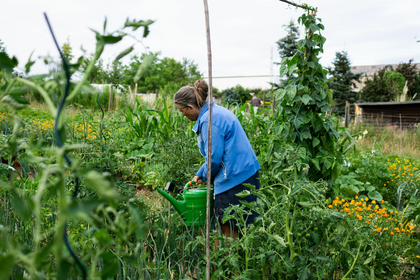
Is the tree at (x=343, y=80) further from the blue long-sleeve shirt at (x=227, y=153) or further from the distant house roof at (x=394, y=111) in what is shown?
the blue long-sleeve shirt at (x=227, y=153)

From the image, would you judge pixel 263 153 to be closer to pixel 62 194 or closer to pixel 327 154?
pixel 327 154

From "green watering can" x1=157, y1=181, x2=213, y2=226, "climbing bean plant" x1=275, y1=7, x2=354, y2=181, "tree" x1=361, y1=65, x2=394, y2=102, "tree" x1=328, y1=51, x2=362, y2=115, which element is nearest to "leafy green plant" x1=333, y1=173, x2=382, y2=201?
"climbing bean plant" x1=275, y1=7, x2=354, y2=181

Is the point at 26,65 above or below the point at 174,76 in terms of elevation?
below

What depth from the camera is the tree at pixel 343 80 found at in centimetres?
2128

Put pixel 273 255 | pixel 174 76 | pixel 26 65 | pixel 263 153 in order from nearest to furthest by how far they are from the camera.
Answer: pixel 26 65 → pixel 273 255 → pixel 263 153 → pixel 174 76

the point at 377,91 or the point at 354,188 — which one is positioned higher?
the point at 377,91

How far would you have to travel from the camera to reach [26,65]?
0.58 m

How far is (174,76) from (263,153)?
26.7m

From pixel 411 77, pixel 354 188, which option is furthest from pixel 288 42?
pixel 354 188

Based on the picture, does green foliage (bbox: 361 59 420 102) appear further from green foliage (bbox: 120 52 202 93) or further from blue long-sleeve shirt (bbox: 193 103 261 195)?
blue long-sleeve shirt (bbox: 193 103 261 195)

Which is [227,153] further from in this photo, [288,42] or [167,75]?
[167,75]

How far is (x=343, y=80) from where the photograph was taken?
2142cm

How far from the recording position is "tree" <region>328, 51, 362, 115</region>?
2128cm

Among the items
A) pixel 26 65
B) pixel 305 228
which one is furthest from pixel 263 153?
pixel 26 65
